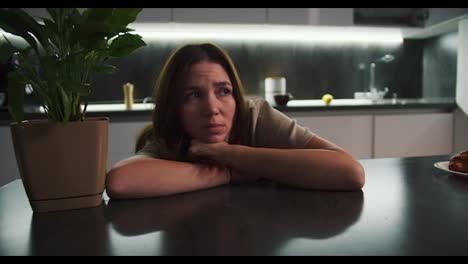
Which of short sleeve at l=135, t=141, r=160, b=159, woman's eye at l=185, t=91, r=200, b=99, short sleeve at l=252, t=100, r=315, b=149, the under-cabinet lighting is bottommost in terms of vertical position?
short sleeve at l=135, t=141, r=160, b=159

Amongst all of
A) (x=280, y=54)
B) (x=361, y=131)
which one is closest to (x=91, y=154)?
(x=361, y=131)

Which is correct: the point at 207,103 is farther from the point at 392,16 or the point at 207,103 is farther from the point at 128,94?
the point at 392,16

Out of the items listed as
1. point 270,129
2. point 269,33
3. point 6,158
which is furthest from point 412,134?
point 6,158

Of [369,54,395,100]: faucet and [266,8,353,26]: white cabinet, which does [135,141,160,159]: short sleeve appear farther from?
[369,54,395,100]: faucet

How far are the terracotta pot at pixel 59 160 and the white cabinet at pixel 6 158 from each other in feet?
5.69

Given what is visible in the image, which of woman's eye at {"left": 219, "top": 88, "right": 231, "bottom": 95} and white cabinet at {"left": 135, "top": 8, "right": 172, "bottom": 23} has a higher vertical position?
white cabinet at {"left": 135, "top": 8, "right": 172, "bottom": 23}

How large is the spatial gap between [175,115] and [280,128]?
1.07 ft

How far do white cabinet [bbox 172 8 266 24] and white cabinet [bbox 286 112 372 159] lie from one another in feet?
2.36

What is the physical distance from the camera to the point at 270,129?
1140 millimetres

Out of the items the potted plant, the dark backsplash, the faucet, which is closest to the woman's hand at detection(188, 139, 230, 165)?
the potted plant

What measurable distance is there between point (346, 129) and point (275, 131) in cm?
144

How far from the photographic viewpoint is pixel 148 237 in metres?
0.48

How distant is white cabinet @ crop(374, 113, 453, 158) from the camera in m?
2.49

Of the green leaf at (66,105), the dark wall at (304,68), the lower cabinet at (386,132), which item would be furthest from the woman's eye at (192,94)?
the dark wall at (304,68)
